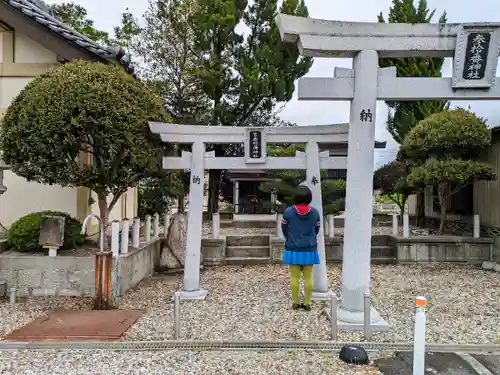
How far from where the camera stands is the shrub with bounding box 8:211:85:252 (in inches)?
296

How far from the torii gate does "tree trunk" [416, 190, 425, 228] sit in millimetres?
10759

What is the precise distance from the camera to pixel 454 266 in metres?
10.4

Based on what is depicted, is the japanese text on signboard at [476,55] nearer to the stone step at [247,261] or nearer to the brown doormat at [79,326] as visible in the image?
the brown doormat at [79,326]

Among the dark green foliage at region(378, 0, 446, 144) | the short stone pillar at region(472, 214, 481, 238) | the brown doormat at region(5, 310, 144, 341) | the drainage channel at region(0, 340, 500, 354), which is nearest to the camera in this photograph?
the drainage channel at region(0, 340, 500, 354)

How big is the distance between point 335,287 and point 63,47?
23.9 ft

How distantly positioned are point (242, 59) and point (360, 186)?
11.9 meters

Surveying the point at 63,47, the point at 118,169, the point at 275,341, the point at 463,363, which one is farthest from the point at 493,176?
the point at 63,47

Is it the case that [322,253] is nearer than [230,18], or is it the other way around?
[322,253]

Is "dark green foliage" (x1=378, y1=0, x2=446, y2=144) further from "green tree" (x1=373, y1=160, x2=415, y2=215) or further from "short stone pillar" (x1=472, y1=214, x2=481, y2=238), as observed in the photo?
"short stone pillar" (x1=472, y1=214, x2=481, y2=238)

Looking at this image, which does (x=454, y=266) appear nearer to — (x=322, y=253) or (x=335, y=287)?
(x=335, y=287)

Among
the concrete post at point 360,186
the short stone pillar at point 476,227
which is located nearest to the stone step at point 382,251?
the short stone pillar at point 476,227

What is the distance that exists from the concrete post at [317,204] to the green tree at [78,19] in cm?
1439

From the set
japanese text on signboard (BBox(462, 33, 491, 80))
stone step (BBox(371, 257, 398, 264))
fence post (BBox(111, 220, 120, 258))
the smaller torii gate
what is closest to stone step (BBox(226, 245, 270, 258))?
stone step (BBox(371, 257, 398, 264))

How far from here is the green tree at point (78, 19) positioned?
18.5 m
